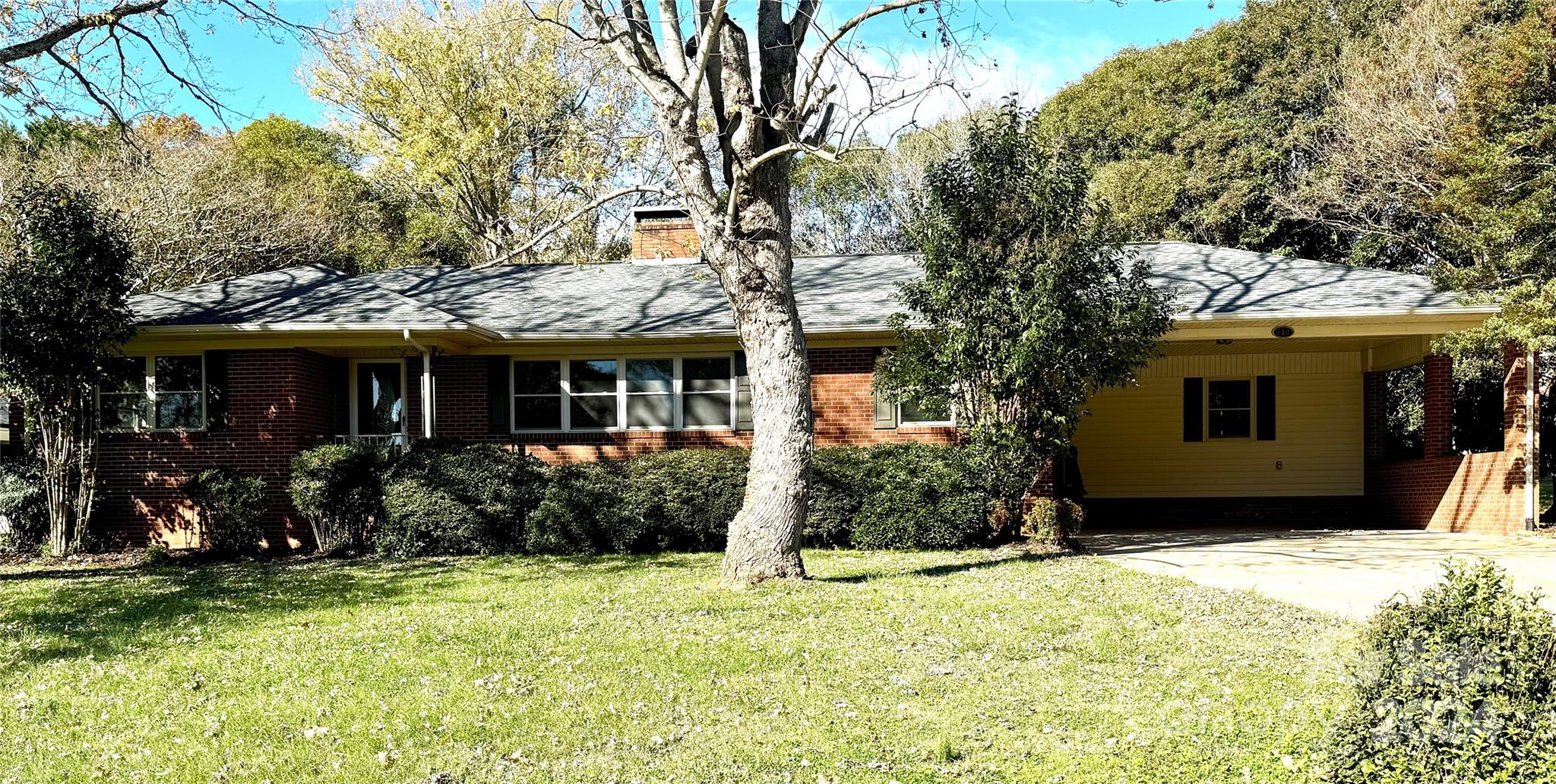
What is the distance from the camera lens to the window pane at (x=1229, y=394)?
18281 millimetres

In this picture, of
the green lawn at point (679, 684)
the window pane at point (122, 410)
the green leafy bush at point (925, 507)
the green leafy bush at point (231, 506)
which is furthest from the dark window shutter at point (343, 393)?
the green leafy bush at point (925, 507)

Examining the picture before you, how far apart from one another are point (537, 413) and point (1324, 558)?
395 inches

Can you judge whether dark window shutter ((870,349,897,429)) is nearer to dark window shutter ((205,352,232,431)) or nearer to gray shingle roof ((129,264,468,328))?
gray shingle roof ((129,264,468,328))

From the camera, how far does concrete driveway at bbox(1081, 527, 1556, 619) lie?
9.47m

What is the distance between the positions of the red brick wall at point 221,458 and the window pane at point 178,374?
0.56m

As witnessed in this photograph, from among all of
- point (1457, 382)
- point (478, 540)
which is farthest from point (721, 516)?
point (1457, 382)

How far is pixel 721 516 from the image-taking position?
13.6 meters

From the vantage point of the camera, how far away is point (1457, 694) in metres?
4.05

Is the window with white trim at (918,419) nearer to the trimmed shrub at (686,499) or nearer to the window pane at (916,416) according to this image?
the window pane at (916,416)

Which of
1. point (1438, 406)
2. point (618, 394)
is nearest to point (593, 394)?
point (618, 394)

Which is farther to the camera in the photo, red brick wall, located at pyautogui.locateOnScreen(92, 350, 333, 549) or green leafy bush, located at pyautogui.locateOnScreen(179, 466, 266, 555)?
red brick wall, located at pyautogui.locateOnScreen(92, 350, 333, 549)

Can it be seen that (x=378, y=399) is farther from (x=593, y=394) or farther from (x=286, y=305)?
(x=593, y=394)

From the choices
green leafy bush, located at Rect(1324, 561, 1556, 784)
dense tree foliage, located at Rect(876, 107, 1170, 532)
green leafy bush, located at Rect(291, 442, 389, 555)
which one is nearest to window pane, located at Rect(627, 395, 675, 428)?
green leafy bush, located at Rect(291, 442, 389, 555)

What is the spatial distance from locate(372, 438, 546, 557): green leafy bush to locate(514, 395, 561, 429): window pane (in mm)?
2278
